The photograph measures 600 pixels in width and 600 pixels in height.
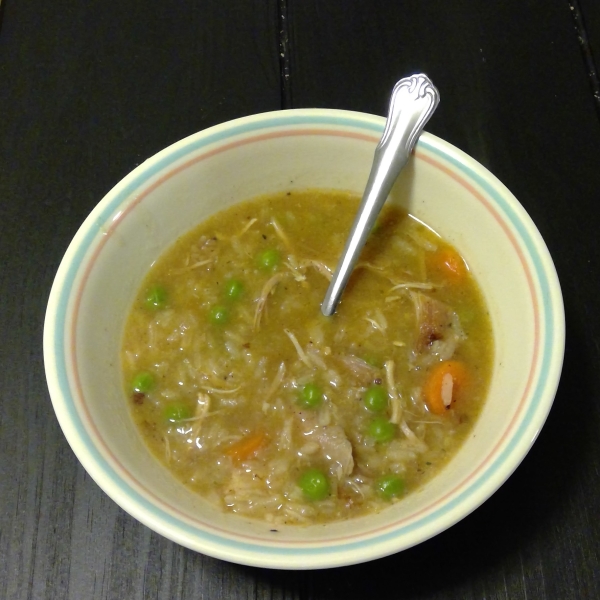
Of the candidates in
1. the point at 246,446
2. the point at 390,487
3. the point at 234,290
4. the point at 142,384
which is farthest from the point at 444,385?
the point at 142,384

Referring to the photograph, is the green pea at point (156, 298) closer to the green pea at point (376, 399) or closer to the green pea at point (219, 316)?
the green pea at point (219, 316)

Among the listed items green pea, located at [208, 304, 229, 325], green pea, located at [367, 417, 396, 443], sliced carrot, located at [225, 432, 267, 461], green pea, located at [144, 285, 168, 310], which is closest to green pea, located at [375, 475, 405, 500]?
green pea, located at [367, 417, 396, 443]

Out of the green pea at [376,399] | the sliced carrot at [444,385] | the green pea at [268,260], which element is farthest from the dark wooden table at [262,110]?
the green pea at [268,260]

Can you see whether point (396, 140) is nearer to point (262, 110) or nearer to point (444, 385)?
point (444, 385)

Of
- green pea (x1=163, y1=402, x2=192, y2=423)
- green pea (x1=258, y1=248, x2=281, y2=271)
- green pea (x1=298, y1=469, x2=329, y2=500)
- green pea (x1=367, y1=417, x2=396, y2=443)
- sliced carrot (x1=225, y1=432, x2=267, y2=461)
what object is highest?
green pea (x1=258, y1=248, x2=281, y2=271)

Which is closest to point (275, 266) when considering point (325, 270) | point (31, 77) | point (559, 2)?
point (325, 270)

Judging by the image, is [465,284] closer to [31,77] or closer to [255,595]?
[255,595]

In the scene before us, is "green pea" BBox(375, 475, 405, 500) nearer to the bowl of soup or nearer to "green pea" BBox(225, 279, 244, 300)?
the bowl of soup

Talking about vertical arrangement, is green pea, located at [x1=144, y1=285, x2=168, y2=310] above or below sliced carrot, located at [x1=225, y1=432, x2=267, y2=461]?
above
